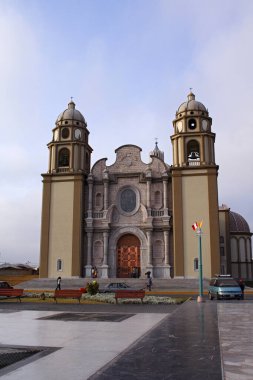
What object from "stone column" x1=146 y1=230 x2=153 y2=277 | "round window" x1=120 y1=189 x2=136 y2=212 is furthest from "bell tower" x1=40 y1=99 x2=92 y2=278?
"stone column" x1=146 y1=230 x2=153 y2=277

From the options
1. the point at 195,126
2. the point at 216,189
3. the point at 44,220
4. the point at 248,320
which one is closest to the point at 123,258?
the point at 44,220

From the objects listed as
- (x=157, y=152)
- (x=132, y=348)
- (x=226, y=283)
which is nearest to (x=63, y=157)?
(x=157, y=152)

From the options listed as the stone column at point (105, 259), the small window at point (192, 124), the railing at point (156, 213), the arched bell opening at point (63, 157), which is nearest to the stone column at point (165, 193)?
the railing at point (156, 213)

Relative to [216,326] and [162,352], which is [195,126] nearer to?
[216,326]

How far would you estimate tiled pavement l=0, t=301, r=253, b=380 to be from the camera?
6359 mm

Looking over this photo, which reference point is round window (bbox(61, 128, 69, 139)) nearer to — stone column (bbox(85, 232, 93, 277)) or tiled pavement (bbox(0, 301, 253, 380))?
stone column (bbox(85, 232, 93, 277))

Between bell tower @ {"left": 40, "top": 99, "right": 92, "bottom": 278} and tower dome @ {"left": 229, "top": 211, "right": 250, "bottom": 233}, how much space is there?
Answer: 2118 cm

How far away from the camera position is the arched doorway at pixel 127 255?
136ft

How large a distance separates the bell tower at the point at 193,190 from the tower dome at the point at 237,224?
15.1 meters

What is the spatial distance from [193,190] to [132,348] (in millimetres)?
32320

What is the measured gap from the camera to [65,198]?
4244cm

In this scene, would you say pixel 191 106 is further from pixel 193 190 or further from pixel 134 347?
pixel 134 347

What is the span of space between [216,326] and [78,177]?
32274mm

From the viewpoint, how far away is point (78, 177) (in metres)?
42.7
